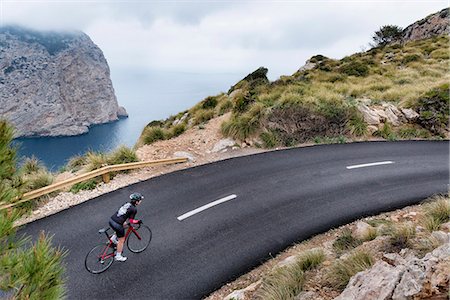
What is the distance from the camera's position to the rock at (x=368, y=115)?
16734 millimetres

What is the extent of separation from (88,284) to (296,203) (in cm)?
646

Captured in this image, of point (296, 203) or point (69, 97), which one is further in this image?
point (69, 97)

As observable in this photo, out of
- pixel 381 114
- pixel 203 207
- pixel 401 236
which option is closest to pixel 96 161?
pixel 203 207

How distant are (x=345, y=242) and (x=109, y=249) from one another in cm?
587

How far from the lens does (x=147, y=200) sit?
10219 mm

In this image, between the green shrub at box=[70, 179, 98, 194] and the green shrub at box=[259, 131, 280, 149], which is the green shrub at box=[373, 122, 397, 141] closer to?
the green shrub at box=[259, 131, 280, 149]

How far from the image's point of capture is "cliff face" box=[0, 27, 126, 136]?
8419 cm

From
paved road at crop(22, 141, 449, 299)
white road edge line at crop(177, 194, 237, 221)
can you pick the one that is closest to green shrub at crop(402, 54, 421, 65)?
paved road at crop(22, 141, 449, 299)

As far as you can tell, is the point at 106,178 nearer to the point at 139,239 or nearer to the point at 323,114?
the point at 139,239

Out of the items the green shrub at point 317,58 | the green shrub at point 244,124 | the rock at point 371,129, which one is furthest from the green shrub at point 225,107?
the green shrub at point 317,58

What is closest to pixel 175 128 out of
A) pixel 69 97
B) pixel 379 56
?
pixel 379 56

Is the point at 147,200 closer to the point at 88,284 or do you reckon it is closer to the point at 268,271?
the point at 88,284

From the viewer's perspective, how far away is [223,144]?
14.9 metres

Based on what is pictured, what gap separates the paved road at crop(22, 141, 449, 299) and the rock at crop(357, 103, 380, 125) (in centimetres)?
287
